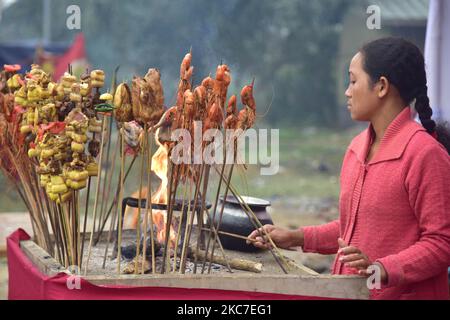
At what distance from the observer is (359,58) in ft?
8.50

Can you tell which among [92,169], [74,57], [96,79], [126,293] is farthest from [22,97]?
[74,57]

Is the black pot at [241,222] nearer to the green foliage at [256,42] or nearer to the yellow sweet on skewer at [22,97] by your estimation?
the yellow sweet on skewer at [22,97]

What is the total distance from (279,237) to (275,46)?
1891cm

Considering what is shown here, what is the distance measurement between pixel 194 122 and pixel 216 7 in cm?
1521

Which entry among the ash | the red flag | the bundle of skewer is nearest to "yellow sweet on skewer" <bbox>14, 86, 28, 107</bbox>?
the bundle of skewer

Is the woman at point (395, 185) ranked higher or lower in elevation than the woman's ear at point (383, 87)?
lower

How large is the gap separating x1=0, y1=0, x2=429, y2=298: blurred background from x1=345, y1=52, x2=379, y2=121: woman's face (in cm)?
1095

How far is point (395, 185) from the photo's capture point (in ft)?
7.99

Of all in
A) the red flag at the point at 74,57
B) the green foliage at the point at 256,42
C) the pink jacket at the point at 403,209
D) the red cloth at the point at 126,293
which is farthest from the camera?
the green foliage at the point at 256,42

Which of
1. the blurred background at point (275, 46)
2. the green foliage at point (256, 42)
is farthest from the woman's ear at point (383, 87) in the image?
the green foliage at point (256, 42)

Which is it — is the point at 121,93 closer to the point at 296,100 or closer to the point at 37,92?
the point at 37,92

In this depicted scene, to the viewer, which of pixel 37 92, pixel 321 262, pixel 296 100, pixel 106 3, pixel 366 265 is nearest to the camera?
pixel 366 265

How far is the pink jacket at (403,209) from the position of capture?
235 centimetres
